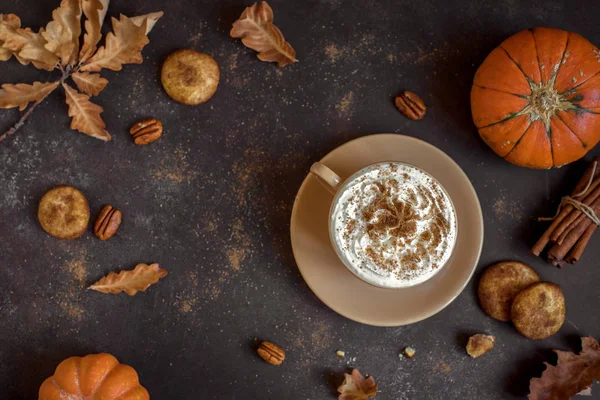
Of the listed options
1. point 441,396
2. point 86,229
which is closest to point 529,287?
point 441,396

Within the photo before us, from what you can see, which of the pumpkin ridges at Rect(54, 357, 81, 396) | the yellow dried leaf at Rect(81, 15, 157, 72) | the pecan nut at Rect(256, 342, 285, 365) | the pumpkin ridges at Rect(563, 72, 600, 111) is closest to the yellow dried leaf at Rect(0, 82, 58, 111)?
the yellow dried leaf at Rect(81, 15, 157, 72)

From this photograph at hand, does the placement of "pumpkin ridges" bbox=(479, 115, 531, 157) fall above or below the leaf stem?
above

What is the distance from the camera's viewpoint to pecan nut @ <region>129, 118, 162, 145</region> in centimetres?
156

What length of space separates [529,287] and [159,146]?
113 cm

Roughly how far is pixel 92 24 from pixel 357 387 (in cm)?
127

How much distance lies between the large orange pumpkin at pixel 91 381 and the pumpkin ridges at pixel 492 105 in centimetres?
119

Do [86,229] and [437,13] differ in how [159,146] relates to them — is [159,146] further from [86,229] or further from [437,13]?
[437,13]

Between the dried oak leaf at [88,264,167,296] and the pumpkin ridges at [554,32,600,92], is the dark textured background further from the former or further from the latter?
the pumpkin ridges at [554,32,600,92]

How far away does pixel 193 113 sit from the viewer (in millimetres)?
→ 1596

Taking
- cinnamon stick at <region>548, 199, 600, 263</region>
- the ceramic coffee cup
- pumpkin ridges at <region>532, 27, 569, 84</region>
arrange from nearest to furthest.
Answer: the ceramic coffee cup
pumpkin ridges at <region>532, 27, 569, 84</region>
cinnamon stick at <region>548, 199, 600, 263</region>

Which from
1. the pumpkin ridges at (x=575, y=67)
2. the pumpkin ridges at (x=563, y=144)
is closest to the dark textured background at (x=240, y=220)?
the pumpkin ridges at (x=563, y=144)

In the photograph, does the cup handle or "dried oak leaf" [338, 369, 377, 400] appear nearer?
the cup handle

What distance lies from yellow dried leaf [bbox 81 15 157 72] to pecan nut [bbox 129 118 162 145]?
17cm

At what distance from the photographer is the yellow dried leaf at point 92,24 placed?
1.52m
